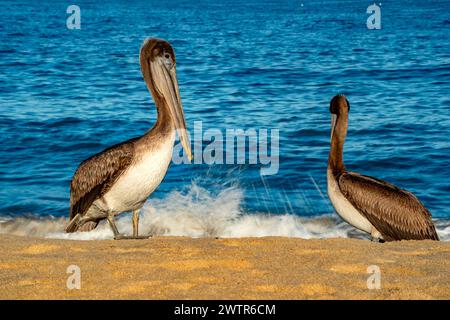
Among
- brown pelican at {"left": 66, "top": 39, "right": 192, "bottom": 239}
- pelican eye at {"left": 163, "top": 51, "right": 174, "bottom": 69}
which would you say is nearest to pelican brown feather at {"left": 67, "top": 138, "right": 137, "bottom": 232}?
brown pelican at {"left": 66, "top": 39, "right": 192, "bottom": 239}

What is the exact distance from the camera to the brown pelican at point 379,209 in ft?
25.0

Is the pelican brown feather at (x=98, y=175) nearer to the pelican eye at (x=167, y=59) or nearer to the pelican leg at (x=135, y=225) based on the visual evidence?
the pelican leg at (x=135, y=225)

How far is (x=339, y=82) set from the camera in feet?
67.7

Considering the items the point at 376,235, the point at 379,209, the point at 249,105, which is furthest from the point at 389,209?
the point at 249,105

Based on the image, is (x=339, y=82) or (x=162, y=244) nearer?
(x=162, y=244)

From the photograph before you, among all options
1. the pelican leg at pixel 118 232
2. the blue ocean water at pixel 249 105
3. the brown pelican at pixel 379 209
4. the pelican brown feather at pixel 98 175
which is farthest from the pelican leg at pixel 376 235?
the blue ocean water at pixel 249 105

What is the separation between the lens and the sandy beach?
463 centimetres

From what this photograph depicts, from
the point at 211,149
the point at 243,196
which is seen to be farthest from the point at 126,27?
the point at 243,196

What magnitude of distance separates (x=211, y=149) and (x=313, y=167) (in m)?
2.48

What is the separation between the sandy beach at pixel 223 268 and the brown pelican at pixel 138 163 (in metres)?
0.49

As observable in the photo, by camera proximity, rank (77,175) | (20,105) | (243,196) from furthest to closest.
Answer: (20,105), (243,196), (77,175)

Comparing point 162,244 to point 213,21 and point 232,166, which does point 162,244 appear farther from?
point 213,21

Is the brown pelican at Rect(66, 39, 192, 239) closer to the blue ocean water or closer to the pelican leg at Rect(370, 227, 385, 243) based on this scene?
the pelican leg at Rect(370, 227, 385, 243)

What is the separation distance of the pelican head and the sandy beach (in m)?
1.32
